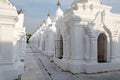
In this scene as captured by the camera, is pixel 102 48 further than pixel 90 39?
Yes

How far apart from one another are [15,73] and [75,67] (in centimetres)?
368

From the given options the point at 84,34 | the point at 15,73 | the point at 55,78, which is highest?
the point at 84,34

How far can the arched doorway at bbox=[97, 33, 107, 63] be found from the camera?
11.0m

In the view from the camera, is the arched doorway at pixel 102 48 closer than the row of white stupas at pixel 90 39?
No

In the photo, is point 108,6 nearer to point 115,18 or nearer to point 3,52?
point 115,18

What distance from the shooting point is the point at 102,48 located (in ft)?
37.6

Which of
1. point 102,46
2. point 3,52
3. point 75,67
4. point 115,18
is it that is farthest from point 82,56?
point 3,52

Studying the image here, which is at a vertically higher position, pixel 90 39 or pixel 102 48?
pixel 90 39

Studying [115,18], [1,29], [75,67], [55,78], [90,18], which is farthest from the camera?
[115,18]

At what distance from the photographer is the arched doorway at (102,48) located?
11.0 metres

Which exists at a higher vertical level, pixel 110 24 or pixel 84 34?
pixel 110 24

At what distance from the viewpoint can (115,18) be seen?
37.0ft

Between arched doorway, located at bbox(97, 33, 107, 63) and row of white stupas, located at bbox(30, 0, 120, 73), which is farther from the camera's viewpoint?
arched doorway, located at bbox(97, 33, 107, 63)

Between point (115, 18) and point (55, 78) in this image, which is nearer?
point (55, 78)
